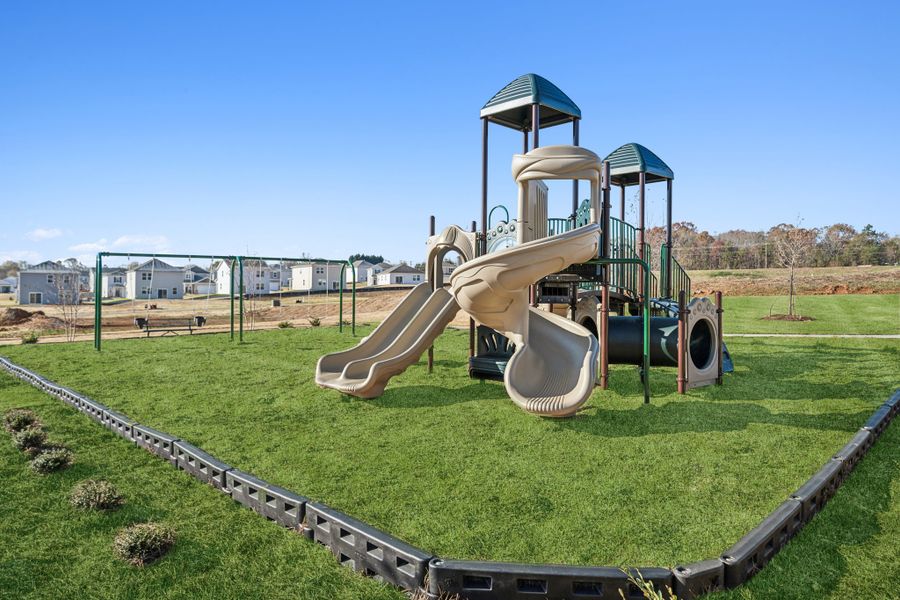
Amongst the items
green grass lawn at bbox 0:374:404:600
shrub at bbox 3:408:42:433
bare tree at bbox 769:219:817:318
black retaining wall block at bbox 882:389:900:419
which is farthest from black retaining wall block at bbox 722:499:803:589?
bare tree at bbox 769:219:817:318

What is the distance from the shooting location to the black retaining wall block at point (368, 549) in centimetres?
318

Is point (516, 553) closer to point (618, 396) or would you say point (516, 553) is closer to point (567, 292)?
point (618, 396)

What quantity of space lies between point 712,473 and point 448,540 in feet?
9.35

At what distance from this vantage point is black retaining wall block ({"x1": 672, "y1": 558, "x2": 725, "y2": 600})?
9.73 feet

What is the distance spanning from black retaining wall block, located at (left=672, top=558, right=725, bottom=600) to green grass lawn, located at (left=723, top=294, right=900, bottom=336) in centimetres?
1696

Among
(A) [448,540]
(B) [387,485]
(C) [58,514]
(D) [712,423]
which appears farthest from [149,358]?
(D) [712,423]

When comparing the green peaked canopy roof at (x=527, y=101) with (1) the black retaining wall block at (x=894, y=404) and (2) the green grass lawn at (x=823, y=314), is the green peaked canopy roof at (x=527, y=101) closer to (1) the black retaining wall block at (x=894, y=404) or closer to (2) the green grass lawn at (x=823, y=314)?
(1) the black retaining wall block at (x=894, y=404)

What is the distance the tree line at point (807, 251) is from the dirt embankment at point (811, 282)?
1.61 meters

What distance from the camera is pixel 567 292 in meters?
10.8

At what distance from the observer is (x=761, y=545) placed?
10.8ft

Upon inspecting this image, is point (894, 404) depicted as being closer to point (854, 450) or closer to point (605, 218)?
point (854, 450)

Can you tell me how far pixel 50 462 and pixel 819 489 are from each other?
22.5 feet

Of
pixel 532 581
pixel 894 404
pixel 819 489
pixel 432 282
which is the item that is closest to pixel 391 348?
pixel 432 282

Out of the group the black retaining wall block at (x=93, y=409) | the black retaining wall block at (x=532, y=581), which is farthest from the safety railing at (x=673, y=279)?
the black retaining wall block at (x=93, y=409)
